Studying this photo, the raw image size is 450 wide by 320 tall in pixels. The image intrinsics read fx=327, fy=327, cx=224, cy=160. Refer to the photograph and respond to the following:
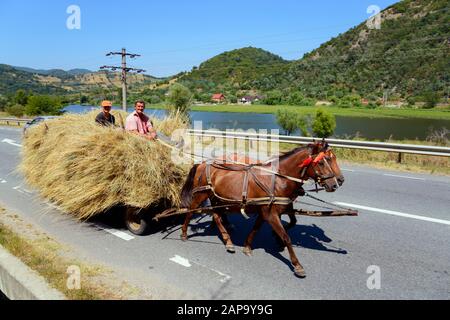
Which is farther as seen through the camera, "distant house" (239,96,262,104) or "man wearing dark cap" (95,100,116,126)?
"distant house" (239,96,262,104)

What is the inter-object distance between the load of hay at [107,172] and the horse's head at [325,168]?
214 cm

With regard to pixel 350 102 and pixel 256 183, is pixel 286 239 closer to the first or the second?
pixel 256 183

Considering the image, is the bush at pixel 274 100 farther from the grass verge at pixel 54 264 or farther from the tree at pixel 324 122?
the grass verge at pixel 54 264

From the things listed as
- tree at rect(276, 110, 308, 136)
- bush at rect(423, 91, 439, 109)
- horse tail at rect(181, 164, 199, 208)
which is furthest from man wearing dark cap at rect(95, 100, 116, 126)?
bush at rect(423, 91, 439, 109)

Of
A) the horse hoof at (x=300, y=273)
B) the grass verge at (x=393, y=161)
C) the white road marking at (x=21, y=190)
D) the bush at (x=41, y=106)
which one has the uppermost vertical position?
the bush at (x=41, y=106)

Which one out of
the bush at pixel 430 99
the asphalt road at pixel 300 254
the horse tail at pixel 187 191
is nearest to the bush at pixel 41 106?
the asphalt road at pixel 300 254

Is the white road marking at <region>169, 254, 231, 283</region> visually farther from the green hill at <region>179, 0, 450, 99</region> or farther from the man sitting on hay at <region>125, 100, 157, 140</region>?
the green hill at <region>179, 0, 450, 99</region>

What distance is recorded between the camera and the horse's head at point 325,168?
3.94m

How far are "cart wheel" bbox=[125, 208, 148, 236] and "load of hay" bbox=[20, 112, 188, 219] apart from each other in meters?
0.31

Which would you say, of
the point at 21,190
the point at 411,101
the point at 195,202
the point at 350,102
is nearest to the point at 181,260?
the point at 195,202

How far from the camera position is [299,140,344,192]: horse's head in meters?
3.94

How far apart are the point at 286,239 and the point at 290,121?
47.0 meters
